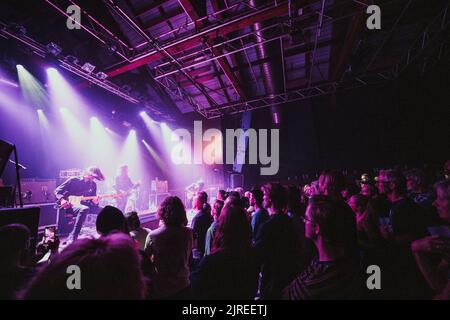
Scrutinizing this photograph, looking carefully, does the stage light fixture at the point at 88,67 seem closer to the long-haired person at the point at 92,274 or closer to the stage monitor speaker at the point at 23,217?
the stage monitor speaker at the point at 23,217

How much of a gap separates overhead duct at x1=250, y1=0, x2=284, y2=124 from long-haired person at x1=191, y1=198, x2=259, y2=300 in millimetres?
4517

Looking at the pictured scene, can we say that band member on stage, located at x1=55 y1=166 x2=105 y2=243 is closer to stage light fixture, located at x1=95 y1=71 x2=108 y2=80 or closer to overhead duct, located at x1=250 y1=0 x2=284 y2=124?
stage light fixture, located at x1=95 y1=71 x2=108 y2=80

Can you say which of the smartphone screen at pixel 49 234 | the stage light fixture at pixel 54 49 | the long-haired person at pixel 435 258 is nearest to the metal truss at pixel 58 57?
the stage light fixture at pixel 54 49

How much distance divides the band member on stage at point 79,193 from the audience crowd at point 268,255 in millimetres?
2968

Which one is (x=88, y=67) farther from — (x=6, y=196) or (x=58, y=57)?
(x=6, y=196)

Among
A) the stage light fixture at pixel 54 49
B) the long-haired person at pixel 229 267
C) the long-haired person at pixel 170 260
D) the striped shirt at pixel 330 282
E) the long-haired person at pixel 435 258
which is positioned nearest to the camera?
the striped shirt at pixel 330 282

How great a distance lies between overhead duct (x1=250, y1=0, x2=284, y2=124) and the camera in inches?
194

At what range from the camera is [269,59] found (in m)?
6.22

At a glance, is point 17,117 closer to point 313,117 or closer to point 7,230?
point 7,230

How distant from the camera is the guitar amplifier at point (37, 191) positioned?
5828 millimetres

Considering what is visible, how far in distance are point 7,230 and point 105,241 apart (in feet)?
4.32

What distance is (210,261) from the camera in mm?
1468
